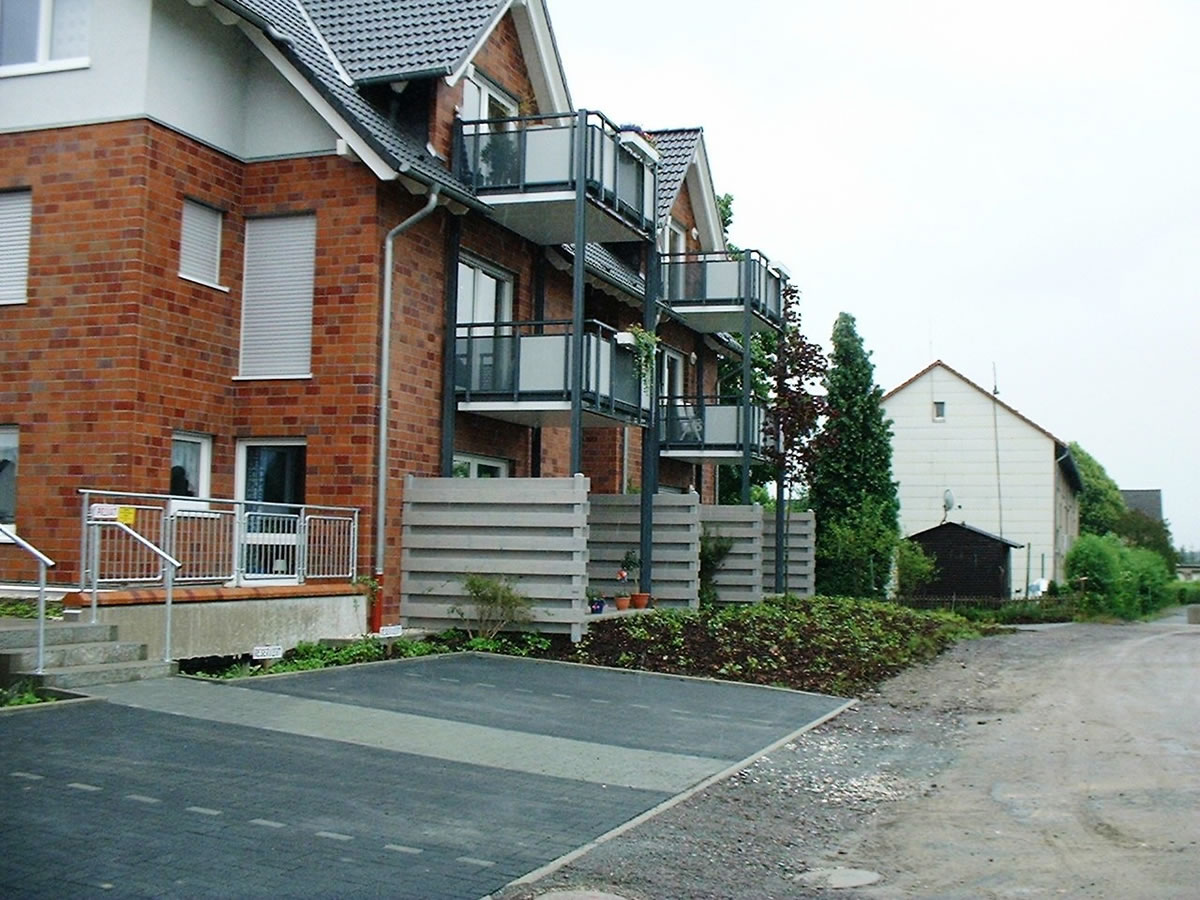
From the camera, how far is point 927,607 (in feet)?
119

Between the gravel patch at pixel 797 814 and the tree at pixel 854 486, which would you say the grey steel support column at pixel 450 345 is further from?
the tree at pixel 854 486

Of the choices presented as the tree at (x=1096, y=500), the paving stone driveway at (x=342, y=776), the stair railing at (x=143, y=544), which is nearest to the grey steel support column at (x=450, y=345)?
the paving stone driveway at (x=342, y=776)

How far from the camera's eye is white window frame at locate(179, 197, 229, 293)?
1653 cm

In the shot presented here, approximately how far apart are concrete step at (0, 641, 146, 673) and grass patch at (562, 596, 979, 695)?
546 cm

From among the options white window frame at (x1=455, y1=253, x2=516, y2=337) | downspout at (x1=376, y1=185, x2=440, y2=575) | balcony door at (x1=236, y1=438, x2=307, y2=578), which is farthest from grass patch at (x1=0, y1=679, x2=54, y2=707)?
white window frame at (x1=455, y1=253, x2=516, y2=337)

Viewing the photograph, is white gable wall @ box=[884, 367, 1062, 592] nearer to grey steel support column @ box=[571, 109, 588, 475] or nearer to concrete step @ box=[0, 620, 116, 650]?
grey steel support column @ box=[571, 109, 588, 475]

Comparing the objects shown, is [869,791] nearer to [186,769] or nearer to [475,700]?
[475,700]

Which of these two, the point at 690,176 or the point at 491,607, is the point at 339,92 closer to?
the point at 491,607

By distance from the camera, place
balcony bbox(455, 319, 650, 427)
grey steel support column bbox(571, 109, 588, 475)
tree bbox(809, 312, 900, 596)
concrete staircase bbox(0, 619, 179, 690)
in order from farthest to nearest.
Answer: tree bbox(809, 312, 900, 596) → balcony bbox(455, 319, 650, 427) → grey steel support column bbox(571, 109, 588, 475) → concrete staircase bbox(0, 619, 179, 690)

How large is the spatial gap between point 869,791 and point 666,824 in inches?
87.9

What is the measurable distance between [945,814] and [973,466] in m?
41.4

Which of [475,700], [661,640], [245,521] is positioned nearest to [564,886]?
[475,700]

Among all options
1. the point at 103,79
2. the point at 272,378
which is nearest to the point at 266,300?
the point at 272,378

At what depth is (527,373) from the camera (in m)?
18.2
